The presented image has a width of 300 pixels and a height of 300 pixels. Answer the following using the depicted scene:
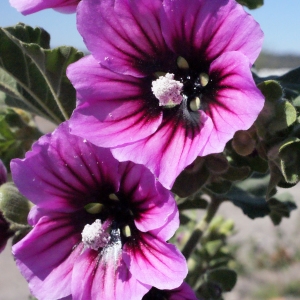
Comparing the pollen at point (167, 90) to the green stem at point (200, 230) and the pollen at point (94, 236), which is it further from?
the green stem at point (200, 230)

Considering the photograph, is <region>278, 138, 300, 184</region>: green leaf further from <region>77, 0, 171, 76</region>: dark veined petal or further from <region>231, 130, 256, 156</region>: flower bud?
<region>77, 0, 171, 76</region>: dark veined petal

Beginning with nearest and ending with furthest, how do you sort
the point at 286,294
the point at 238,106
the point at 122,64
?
the point at 238,106 → the point at 122,64 → the point at 286,294

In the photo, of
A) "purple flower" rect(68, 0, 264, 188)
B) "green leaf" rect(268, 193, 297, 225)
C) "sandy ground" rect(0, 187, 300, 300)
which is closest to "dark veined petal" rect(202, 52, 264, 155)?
"purple flower" rect(68, 0, 264, 188)

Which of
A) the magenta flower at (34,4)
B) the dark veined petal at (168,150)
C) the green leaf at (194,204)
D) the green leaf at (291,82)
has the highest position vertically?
the magenta flower at (34,4)

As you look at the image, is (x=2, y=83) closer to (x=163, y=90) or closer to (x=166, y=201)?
(x=163, y=90)

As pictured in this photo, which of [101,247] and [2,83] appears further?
[2,83]

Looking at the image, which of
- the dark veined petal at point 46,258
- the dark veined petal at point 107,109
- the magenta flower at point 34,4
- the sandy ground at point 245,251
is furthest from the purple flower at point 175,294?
the sandy ground at point 245,251

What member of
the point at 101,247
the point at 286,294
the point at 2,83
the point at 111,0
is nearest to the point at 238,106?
the point at 111,0
